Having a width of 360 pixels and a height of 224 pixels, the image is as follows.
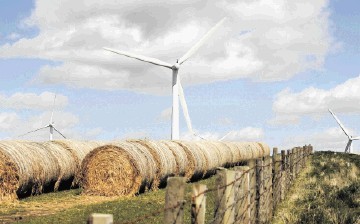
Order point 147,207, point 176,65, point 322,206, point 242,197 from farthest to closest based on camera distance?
point 176,65 < point 147,207 < point 322,206 < point 242,197

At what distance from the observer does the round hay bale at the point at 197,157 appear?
82.3 ft

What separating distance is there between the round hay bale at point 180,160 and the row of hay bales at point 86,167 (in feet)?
0.16

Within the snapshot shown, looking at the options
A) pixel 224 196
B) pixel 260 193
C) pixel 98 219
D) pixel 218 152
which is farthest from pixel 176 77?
pixel 98 219

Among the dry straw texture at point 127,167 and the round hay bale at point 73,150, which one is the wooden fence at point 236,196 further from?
the round hay bale at point 73,150

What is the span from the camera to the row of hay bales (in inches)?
708

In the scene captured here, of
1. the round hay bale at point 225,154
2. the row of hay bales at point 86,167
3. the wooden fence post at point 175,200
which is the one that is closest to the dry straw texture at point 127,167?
the row of hay bales at point 86,167

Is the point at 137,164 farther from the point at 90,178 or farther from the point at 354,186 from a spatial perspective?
the point at 354,186

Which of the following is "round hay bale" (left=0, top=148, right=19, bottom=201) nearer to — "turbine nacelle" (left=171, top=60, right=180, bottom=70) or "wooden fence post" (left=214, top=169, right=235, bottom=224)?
"wooden fence post" (left=214, top=169, right=235, bottom=224)

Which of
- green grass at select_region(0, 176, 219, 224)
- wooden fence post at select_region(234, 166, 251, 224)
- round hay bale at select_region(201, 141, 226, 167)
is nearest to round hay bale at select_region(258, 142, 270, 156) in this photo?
round hay bale at select_region(201, 141, 226, 167)

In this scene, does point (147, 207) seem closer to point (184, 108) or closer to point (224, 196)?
point (224, 196)

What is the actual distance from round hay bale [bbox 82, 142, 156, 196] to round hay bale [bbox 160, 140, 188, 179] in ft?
9.55

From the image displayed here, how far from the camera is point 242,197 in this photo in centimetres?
867

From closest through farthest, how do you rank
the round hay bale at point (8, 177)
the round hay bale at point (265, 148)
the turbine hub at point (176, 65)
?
the round hay bale at point (8, 177), the turbine hub at point (176, 65), the round hay bale at point (265, 148)

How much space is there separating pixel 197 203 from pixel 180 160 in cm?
1749
